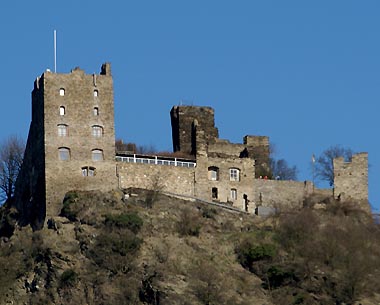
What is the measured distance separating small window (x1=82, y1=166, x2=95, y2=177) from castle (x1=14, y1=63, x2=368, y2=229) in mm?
17

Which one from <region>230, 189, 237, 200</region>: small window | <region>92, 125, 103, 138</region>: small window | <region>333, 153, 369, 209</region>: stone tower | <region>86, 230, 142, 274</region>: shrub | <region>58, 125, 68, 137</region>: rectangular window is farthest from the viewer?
<region>333, 153, 369, 209</region>: stone tower

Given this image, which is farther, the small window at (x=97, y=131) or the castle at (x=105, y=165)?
the small window at (x=97, y=131)

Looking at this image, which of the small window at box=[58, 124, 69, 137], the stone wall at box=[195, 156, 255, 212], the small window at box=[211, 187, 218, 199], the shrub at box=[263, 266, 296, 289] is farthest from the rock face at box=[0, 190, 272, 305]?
the small window at box=[58, 124, 69, 137]

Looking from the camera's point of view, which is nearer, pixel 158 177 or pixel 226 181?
pixel 158 177

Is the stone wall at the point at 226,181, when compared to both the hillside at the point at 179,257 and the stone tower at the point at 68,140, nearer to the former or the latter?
the hillside at the point at 179,257

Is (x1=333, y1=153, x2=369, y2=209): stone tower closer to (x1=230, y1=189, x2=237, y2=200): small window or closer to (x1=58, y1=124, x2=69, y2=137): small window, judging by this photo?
(x1=230, y1=189, x2=237, y2=200): small window

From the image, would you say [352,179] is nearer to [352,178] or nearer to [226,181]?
[352,178]

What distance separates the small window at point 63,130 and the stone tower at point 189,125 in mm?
9539

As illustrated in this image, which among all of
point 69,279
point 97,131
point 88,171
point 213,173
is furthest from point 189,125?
point 69,279

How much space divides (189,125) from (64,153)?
11692 mm

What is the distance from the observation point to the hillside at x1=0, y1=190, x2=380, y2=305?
10006 centimetres

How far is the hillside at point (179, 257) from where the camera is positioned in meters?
100

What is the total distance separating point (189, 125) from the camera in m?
115

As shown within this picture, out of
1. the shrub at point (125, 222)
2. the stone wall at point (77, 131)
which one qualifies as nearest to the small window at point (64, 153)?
the stone wall at point (77, 131)
